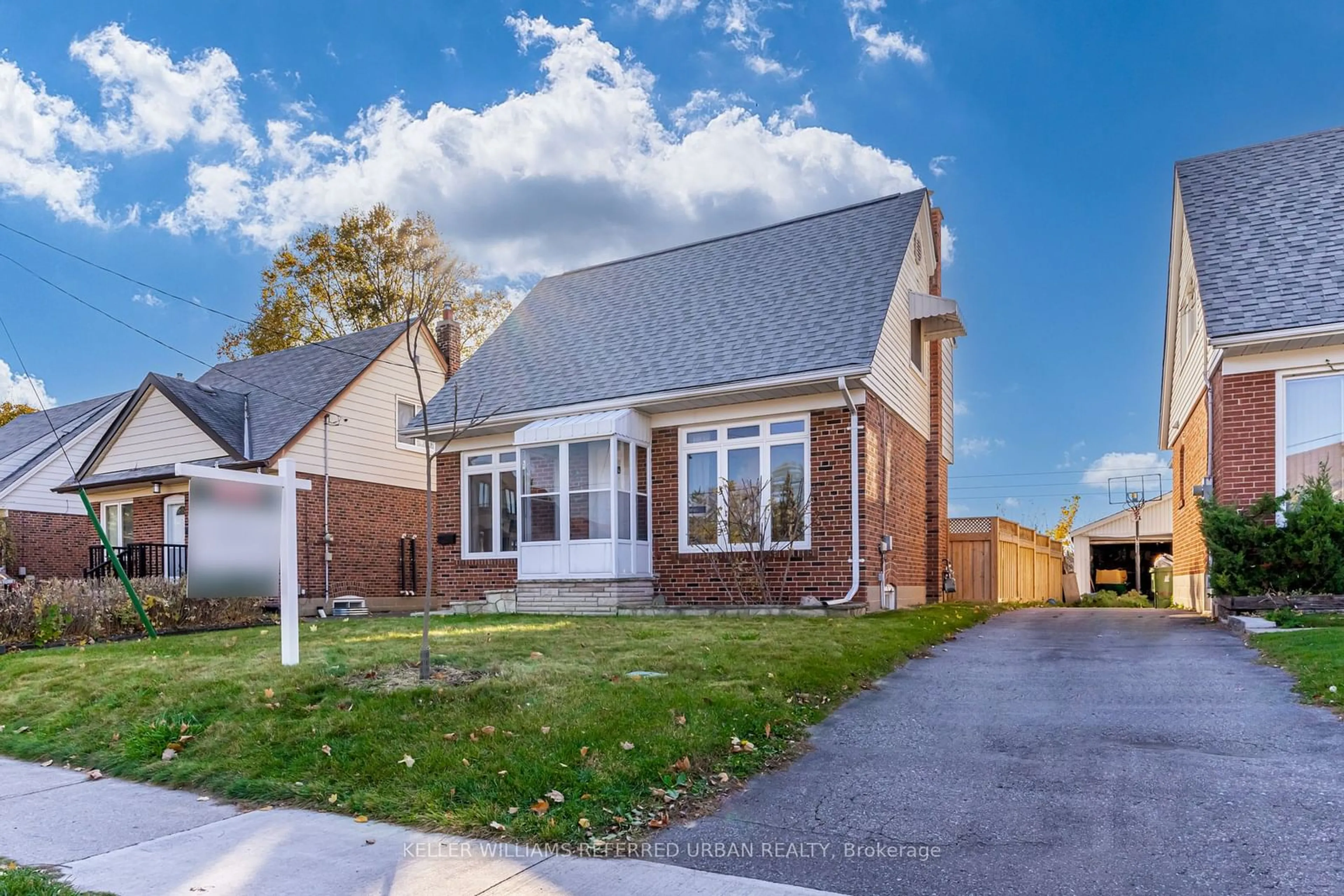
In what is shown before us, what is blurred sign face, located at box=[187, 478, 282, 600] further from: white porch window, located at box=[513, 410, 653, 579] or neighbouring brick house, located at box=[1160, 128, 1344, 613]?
neighbouring brick house, located at box=[1160, 128, 1344, 613]

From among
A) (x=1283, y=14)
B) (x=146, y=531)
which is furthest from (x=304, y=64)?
(x=1283, y=14)

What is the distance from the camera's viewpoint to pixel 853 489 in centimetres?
1209

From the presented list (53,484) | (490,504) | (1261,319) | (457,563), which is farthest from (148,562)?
(1261,319)

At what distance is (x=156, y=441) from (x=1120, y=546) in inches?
1306

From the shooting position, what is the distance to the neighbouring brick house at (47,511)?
22.0 meters

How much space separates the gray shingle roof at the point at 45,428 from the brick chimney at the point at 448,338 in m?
10.3

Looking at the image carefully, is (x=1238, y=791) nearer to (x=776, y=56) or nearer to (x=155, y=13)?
(x=776, y=56)

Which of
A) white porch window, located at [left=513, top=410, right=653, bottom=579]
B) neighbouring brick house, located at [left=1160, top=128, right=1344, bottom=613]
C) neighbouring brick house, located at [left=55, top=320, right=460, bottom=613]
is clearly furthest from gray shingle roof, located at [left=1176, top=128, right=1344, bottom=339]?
neighbouring brick house, located at [left=55, top=320, right=460, bottom=613]

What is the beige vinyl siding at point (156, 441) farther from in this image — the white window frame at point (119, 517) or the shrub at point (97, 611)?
the shrub at point (97, 611)

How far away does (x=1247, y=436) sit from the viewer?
10.8 meters

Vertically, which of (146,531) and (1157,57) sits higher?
(1157,57)

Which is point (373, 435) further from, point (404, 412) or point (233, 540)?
point (233, 540)

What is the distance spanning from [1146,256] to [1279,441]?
9.44 metres

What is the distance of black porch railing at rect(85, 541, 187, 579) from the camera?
16.2 meters
